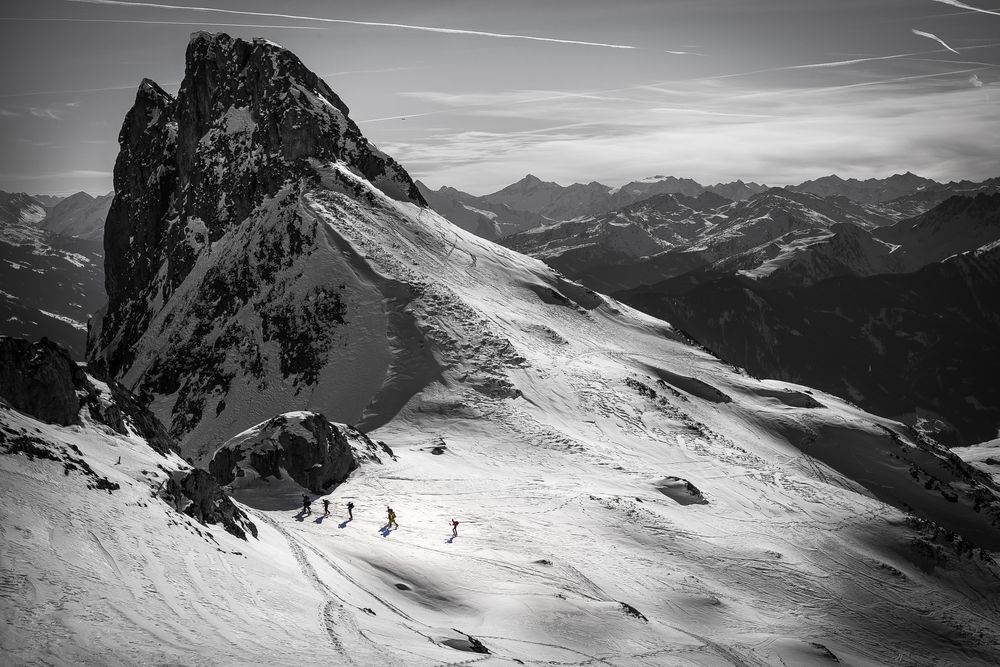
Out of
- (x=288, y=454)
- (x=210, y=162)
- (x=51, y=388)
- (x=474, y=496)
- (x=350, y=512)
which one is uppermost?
(x=210, y=162)

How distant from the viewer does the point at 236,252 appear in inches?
4171

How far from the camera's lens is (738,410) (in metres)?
101

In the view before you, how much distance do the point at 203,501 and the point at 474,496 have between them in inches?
1141

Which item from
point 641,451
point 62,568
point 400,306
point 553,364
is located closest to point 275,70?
point 400,306

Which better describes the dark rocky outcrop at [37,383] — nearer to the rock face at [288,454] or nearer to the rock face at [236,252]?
the rock face at [288,454]

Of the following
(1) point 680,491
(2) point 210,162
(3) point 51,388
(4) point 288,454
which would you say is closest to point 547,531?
(4) point 288,454

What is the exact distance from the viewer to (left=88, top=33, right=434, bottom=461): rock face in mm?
90375

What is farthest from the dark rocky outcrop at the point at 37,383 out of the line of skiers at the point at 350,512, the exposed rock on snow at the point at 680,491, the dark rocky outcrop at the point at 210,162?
the dark rocky outcrop at the point at 210,162

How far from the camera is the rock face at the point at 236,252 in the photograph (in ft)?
297

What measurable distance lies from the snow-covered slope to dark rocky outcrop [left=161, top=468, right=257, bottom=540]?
126 cm

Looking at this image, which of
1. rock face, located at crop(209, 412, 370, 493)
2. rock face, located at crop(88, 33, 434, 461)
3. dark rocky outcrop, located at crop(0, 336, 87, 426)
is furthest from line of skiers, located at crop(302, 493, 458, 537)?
rock face, located at crop(88, 33, 434, 461)

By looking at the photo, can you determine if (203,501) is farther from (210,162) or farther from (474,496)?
(210,162)

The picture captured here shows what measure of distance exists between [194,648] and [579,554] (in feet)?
101

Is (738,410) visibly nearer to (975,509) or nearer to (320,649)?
(975,509)
